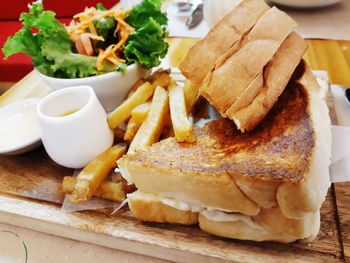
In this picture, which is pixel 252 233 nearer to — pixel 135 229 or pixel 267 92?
pixel 135 229

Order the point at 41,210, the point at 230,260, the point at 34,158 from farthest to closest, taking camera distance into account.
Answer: the point at 34,158 → the point at 41,210 → the point at 230,260

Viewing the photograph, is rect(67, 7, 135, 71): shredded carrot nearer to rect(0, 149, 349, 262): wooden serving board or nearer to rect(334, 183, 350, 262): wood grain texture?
rect(0, 149, 349, 262): wooden serving board

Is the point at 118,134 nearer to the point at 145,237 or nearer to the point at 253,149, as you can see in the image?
the point at 145,237

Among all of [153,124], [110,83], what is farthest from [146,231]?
[110,83]

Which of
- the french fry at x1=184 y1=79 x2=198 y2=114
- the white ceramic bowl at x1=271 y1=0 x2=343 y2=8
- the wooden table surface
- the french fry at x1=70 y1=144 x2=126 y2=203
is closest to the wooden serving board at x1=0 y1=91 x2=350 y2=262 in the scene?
the french fry at x1=70 y1=144 x2=126 y2=203

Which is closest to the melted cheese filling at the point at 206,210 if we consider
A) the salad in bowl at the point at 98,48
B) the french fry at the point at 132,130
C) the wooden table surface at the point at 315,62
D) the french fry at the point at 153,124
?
the french fry at the point at 153,124

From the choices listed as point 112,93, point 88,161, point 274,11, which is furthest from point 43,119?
point 274,11

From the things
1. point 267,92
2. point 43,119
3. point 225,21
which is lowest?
point 43,119

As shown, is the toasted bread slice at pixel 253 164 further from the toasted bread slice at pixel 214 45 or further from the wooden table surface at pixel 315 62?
the wooden table surface at pixel 315 62
